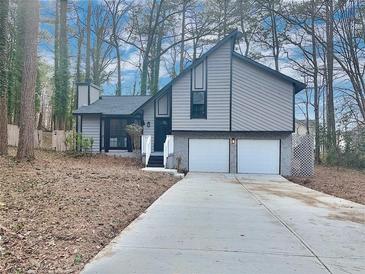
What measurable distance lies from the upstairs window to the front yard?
8.21 meters

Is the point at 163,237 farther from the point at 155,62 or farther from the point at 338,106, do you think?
the point at 155,62

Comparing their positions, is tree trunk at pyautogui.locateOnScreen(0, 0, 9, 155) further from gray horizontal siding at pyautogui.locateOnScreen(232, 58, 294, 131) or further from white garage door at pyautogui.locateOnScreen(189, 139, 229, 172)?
gray horizontal siding at pyautogui.locateOnScreen(232, 58, 294, 131)

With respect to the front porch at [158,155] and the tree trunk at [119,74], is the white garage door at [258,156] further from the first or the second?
the tree trunk at [119,74]

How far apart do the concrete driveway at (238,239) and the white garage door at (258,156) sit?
28.3 feet

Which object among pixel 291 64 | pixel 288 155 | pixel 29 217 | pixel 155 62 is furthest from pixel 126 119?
pixel 29 217

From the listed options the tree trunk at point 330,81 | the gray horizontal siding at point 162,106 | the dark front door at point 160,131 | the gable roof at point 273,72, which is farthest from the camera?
the tree trunk at point 330,81

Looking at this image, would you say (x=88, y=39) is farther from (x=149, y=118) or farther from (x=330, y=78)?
(x=330, y=78)

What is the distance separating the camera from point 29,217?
17.3 ft

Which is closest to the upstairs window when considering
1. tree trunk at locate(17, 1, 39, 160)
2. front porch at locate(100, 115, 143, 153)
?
front porch at locate(100, 115, 143, 153)

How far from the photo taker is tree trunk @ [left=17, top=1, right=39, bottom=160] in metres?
11.6

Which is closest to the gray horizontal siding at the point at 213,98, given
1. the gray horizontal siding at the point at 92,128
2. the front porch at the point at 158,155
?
the front porch at the point at 158,155

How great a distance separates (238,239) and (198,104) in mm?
12993

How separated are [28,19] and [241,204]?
9.08 m

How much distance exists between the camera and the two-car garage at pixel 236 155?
57.0 ft
